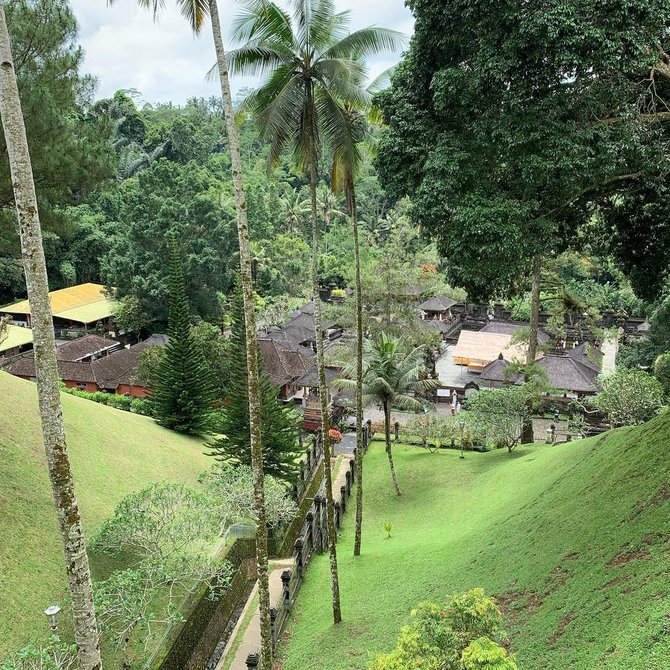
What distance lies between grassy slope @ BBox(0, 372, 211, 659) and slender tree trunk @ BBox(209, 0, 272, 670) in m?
4.11

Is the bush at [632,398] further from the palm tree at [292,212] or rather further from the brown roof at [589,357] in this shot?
the palm tree at [292,212]

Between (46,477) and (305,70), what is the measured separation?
1017cm

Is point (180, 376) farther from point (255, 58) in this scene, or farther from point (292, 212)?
point (292, 212)

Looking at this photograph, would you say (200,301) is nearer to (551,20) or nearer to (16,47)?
(16,47)

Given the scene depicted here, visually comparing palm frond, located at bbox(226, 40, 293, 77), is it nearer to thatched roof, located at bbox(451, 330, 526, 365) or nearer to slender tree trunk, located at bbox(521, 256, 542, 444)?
slender tree trunk, located at bbox(521, 256, 542, 444)

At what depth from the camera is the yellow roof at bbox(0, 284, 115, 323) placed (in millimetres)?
36281

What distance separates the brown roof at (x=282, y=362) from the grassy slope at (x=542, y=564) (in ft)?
36.2

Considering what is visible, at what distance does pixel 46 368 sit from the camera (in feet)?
15.8

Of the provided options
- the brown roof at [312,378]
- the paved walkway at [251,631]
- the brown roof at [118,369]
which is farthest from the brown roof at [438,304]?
the paved walkway at [251,631]

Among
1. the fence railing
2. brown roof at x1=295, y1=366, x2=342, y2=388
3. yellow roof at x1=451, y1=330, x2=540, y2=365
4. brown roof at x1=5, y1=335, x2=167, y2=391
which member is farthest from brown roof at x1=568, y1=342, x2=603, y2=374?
brown roof at x1=5, y1=335, x2=167, y2=391

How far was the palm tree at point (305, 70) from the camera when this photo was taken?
847 cm

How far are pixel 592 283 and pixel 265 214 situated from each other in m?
22.9

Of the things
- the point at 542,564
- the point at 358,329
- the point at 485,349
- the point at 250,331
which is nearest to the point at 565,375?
the point at 485,349

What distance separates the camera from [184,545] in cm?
1002
